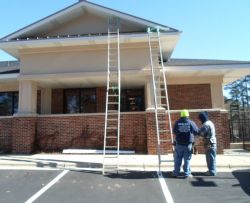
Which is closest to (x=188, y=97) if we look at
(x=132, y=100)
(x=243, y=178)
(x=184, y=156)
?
(x=132, y=100)

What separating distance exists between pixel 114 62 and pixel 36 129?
4653mm

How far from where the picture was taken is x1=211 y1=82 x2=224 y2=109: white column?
16.8m

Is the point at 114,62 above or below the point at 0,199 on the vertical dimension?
above

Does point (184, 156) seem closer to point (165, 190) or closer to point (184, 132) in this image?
point (184, 132)

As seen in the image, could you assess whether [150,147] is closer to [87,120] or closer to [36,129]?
[87,120]

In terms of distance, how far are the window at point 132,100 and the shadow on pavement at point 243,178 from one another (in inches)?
329

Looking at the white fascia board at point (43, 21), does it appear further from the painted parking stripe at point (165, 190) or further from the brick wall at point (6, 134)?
the painted parking stripe at point (165, 190)

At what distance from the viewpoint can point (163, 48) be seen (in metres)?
15.7

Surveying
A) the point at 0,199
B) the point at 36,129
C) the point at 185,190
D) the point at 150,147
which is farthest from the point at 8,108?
the point at 185,190

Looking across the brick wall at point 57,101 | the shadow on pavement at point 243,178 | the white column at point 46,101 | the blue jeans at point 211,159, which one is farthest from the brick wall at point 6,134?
the shadow on pavement at point 243,178

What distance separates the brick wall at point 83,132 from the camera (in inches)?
573

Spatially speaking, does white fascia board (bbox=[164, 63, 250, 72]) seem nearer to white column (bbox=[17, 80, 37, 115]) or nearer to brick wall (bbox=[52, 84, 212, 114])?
brick wall (bbox=[52, 84, 212, 114])

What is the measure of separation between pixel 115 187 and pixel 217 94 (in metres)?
10.2

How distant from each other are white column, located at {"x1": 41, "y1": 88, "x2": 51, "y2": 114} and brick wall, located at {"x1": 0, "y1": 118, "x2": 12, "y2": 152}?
220 centimetres
